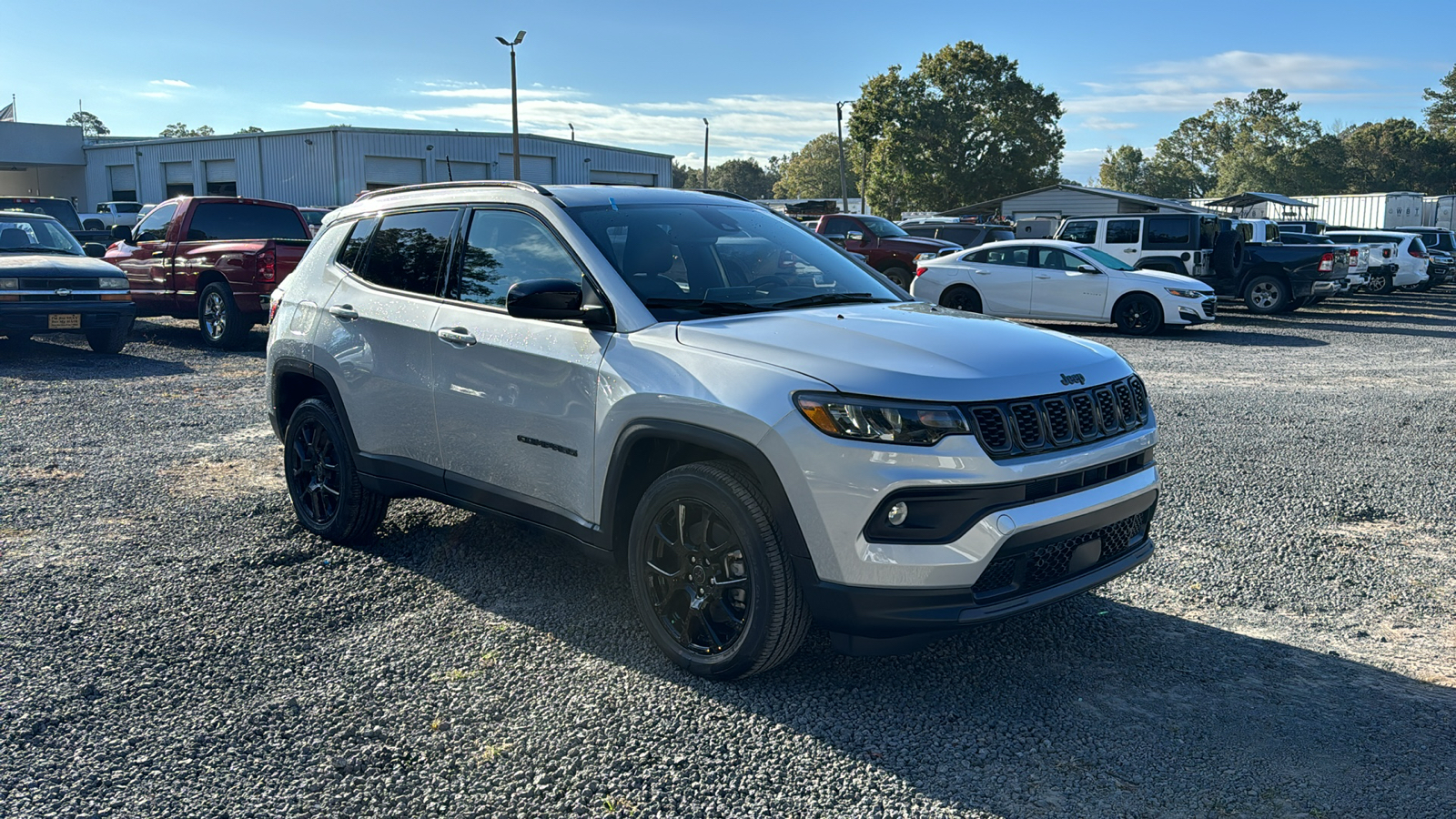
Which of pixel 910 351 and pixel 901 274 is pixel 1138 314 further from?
pixel 910 351

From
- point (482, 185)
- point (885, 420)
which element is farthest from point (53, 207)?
point (885, 420)

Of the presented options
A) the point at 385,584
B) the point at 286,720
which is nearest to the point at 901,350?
the point at 286,720

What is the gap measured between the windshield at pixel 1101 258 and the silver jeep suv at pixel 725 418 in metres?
13.3

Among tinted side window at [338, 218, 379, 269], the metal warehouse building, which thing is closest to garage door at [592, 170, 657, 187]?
the metal warehouse building

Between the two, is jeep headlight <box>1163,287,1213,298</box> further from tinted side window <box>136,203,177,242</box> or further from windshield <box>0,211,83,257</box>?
windshield <box>0,211,83,257</box>

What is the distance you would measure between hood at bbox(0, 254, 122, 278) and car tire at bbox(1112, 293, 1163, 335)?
14.2 meters

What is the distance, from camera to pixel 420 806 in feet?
10.1

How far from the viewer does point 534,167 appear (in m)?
48.0

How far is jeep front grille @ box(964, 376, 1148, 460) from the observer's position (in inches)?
134

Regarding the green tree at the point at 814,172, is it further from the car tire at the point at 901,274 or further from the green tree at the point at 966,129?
the car tire at the point at 901,274

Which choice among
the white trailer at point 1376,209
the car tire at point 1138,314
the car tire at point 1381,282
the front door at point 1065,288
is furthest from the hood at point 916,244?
the white trailer at point 1376,209

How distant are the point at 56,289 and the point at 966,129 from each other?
6053 centimetres

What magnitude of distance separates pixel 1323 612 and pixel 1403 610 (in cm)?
37

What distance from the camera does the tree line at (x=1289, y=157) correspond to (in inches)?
3351
